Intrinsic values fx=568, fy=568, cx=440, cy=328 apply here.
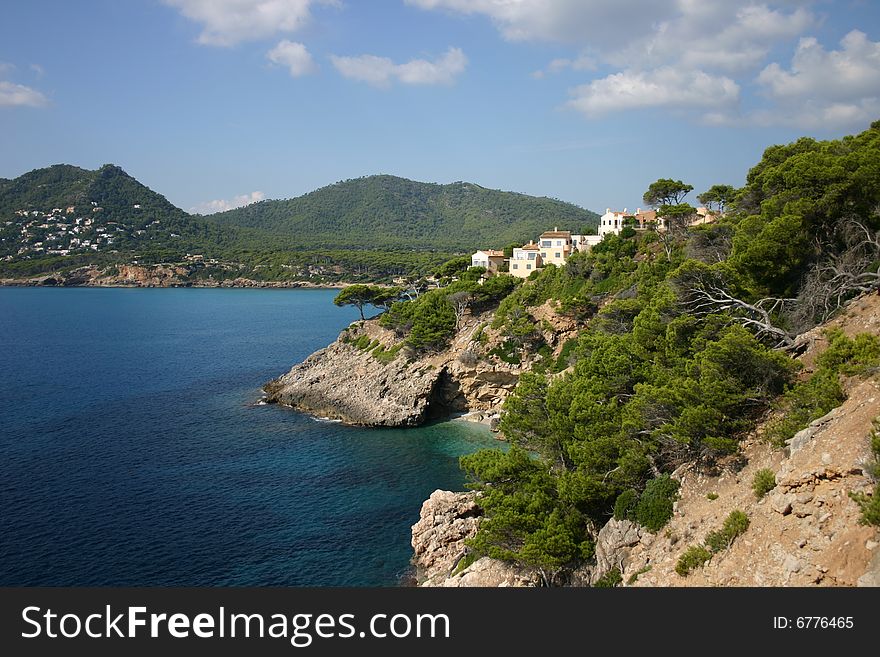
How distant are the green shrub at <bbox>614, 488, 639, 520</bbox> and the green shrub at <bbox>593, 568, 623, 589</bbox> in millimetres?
2351

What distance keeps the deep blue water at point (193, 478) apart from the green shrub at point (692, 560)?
49.8 feet

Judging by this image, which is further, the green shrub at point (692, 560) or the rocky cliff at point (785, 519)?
the green shrub at point (692, 560)

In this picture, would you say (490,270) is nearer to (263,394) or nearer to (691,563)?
(263,394)

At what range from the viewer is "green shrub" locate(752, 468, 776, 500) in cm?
1677

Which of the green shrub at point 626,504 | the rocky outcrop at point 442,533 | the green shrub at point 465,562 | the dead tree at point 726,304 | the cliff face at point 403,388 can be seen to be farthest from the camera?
the cliff face at point 403,388

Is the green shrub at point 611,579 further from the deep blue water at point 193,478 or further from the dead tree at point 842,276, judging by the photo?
the dead tree at point 842,276

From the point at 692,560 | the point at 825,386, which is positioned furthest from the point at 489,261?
the point at 692,560

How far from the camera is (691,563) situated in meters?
16.6

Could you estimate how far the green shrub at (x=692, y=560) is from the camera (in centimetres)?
1652

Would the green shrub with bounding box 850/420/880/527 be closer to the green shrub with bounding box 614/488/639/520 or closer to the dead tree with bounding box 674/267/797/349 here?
the green shrub with bounding box 614/488/639/520

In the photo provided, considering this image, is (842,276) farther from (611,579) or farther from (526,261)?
(526,261)

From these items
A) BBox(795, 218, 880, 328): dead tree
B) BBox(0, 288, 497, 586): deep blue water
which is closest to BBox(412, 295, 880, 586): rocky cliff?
BBox(795, 218, 880, 328): dead tree

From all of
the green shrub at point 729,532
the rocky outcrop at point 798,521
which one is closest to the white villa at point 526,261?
the rocky outcrop at point 798,521

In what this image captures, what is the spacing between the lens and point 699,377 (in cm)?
2228
